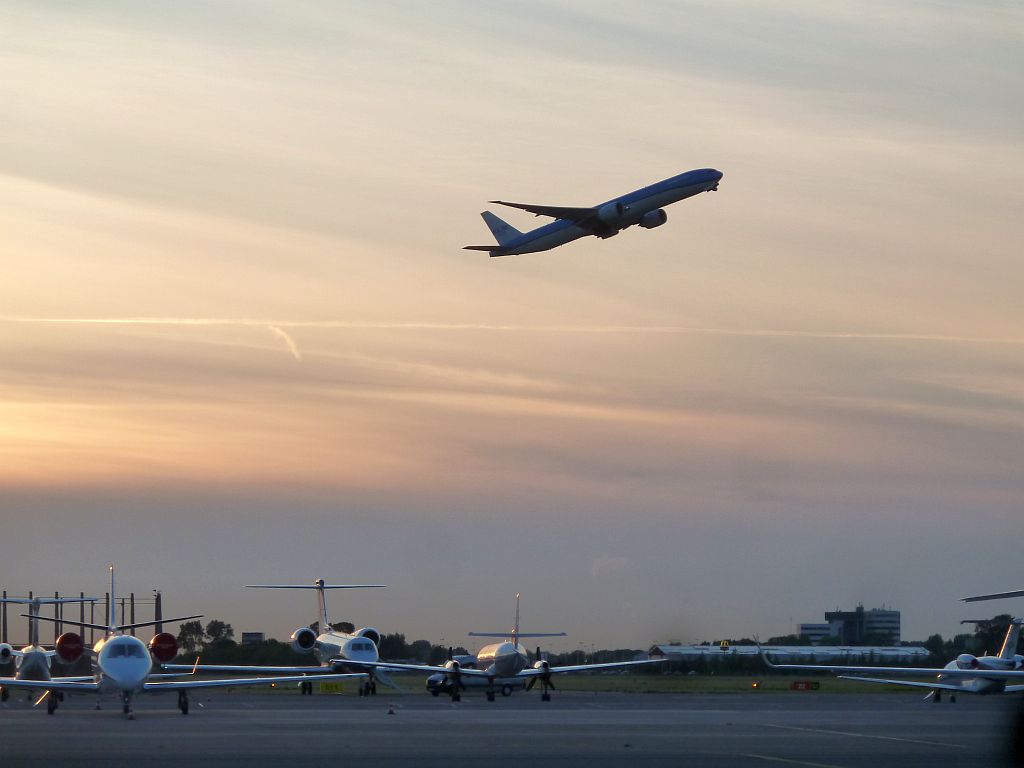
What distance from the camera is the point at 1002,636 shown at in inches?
2913

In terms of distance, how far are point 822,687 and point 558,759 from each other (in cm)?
5592

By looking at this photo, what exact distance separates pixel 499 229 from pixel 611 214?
1238cm

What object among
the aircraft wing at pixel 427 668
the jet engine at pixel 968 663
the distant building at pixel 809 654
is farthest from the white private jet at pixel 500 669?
the distant building at pixel 809 654

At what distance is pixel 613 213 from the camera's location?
5738 cm

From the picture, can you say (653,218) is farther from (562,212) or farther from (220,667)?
(220,667)

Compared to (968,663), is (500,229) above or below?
above

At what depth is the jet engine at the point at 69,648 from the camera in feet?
155

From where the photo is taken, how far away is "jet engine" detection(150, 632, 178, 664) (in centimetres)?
4444

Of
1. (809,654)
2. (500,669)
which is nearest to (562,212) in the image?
(500,669)

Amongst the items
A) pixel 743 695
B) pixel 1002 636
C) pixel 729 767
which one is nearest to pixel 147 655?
pixel 729 767

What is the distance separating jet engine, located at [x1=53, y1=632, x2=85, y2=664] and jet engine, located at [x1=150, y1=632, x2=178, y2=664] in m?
4.28

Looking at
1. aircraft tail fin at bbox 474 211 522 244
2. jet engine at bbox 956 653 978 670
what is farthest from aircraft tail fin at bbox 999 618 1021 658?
aircraft tail fin at bbox 474 211 522 244

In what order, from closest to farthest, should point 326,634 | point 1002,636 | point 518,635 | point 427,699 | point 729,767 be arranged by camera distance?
point 729,767 < point 427,699 < point 518,635 < point 326,634 < point 1002,636

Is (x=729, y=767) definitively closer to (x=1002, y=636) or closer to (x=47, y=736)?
(x=47, y=736)
